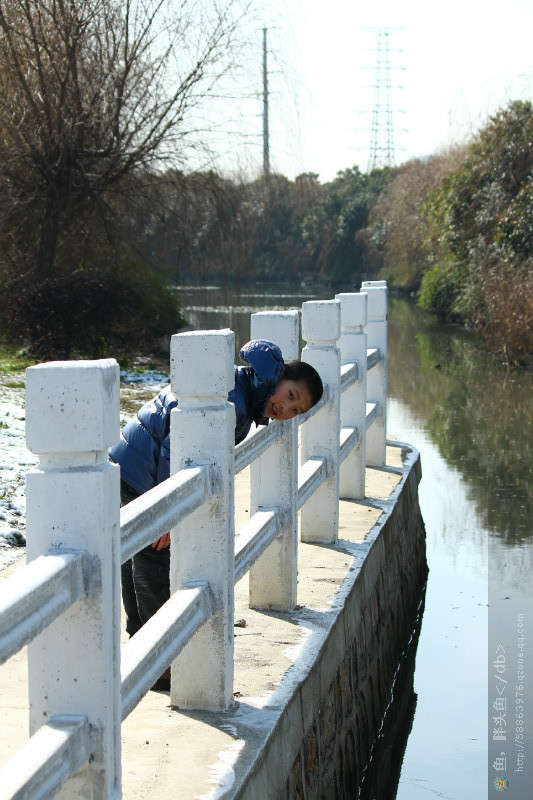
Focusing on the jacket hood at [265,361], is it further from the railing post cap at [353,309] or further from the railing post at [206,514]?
the railing post cap at [353,309]

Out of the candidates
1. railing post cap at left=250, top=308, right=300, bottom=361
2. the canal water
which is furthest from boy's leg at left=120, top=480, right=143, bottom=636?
the canal water

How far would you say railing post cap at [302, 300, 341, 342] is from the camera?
20.2ft

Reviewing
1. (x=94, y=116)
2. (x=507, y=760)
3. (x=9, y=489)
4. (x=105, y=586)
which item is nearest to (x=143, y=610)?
(x=105, y=586)

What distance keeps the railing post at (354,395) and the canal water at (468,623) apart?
1249 mm

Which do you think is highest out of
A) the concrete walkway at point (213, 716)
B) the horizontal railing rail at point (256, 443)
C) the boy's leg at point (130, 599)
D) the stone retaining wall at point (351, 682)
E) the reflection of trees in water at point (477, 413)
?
the horizontal railing rail at point (256, 443)

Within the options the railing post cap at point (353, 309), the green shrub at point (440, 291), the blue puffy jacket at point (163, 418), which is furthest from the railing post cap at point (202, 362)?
the green shrub at point (440, 291)

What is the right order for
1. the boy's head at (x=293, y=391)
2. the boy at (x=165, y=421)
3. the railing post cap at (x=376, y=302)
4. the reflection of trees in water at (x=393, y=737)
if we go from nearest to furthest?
the boy at (x=165, y=421) < the boy's head at (x=293, y=391) < the reflection of trees in water at (x=393, y=737) < the railing post cap at (x=376, y=302)

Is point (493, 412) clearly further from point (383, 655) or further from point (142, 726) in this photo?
point (142, 726)

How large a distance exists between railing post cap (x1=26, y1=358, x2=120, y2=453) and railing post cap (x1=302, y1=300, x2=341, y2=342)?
12.1ft

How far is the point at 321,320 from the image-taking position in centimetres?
625

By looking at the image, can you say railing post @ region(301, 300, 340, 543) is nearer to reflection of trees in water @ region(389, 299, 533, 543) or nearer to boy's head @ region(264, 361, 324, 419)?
boy's head @ region(264, 361, 324, 419)

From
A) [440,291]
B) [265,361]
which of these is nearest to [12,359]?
[265,361]

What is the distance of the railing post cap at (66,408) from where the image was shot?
8.09ft

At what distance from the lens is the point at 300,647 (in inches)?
189
